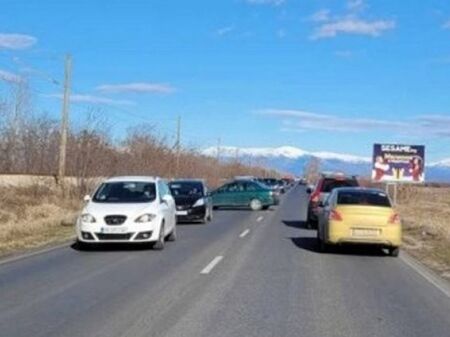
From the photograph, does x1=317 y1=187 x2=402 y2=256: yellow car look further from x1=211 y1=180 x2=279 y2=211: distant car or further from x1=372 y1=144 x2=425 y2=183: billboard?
x1=372 y1=144 x2=425 y2=183: billboard

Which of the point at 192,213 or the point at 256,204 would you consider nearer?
the point at 192,213

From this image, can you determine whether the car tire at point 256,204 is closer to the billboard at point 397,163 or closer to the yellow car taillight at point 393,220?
the billboard at point 397,163

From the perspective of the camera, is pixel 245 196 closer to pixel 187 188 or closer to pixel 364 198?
pixel 187 188

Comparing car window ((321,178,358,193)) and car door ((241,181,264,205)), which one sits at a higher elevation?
car window ((321,178,358,193))

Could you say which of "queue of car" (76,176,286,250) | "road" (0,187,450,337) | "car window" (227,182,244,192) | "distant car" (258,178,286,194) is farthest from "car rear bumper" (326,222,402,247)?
"distant car" (258,178,286,194)

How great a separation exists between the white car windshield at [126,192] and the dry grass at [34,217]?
197 centimetres

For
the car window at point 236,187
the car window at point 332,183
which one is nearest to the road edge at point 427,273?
the car window at point 332,183

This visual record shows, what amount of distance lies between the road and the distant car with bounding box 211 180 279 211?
22.2 m

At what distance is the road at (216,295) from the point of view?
8.76m

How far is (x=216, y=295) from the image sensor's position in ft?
36.5

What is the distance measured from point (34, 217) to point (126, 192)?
1094 cm

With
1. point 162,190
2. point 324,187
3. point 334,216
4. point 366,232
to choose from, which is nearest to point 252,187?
point 324,187

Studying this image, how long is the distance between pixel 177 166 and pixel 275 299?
60.0 m

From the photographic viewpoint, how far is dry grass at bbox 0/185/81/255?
800 inches
